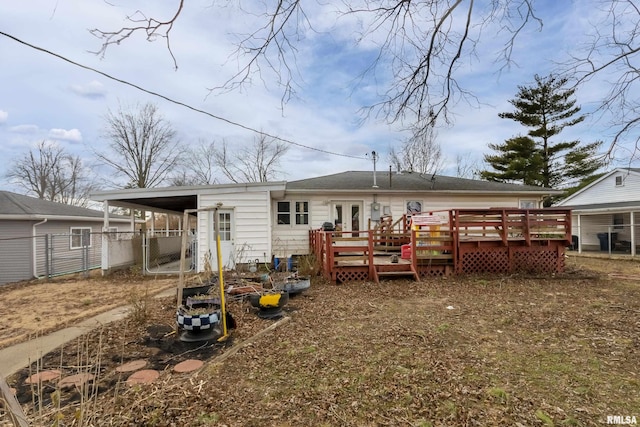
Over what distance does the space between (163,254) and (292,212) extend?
6436 mm

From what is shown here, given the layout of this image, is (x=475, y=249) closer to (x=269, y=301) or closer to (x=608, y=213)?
(x=269, y=301)

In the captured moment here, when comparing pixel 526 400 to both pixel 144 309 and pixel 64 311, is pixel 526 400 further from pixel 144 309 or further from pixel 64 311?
pixel 64 311

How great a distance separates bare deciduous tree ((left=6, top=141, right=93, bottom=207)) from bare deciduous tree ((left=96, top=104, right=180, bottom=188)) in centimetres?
996

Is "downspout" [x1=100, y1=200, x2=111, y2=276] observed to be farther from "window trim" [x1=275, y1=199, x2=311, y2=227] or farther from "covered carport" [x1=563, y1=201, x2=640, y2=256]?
"covered carport" [x1=563, y1=201, x2=640, y2=256]

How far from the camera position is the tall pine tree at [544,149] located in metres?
25.3

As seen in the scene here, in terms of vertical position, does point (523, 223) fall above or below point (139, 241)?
above

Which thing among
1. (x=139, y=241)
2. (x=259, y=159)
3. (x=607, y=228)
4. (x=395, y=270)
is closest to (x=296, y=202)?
(x=395, y=270)

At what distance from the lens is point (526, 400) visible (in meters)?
2.77

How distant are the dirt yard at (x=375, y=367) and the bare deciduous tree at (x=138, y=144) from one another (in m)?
22.4

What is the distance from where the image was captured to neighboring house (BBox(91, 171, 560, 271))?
10.5 metres

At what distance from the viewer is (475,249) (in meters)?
9.00

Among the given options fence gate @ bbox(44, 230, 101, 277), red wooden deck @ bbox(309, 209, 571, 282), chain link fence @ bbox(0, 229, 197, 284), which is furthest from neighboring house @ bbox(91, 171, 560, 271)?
fence gate @ bbox(44, 230, 101, 277)

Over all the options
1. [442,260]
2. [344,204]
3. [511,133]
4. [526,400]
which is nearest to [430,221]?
[442,260]

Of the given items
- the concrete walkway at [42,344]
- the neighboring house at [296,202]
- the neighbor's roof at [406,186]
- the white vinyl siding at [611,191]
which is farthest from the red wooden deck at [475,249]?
the white vinyl siding at [611,191]
